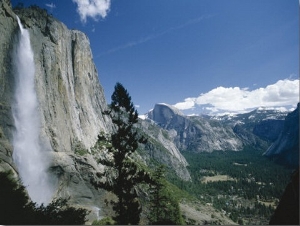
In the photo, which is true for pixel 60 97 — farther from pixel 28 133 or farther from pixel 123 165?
pixel 123 165

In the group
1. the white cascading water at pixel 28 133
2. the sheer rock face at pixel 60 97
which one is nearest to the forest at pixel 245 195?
Answer: the sheer rock face at pixel 60 97

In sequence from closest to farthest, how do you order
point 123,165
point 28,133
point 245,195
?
point 123,165 → point 28,133 → point 245,195

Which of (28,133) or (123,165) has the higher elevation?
(28,133)

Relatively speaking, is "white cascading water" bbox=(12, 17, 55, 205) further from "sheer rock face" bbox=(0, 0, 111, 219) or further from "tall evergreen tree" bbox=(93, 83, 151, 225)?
"tall evergreen tree" bbox=(93, 83, 151, 225)

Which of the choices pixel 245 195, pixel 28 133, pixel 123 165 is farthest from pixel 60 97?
pixel 245 195

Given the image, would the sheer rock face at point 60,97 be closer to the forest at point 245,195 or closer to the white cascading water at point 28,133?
the white cascading water at point 28,133

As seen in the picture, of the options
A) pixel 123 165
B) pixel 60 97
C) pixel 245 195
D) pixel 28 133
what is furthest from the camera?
pixel 245 195

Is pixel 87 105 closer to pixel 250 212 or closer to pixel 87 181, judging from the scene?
pixel 87 181
